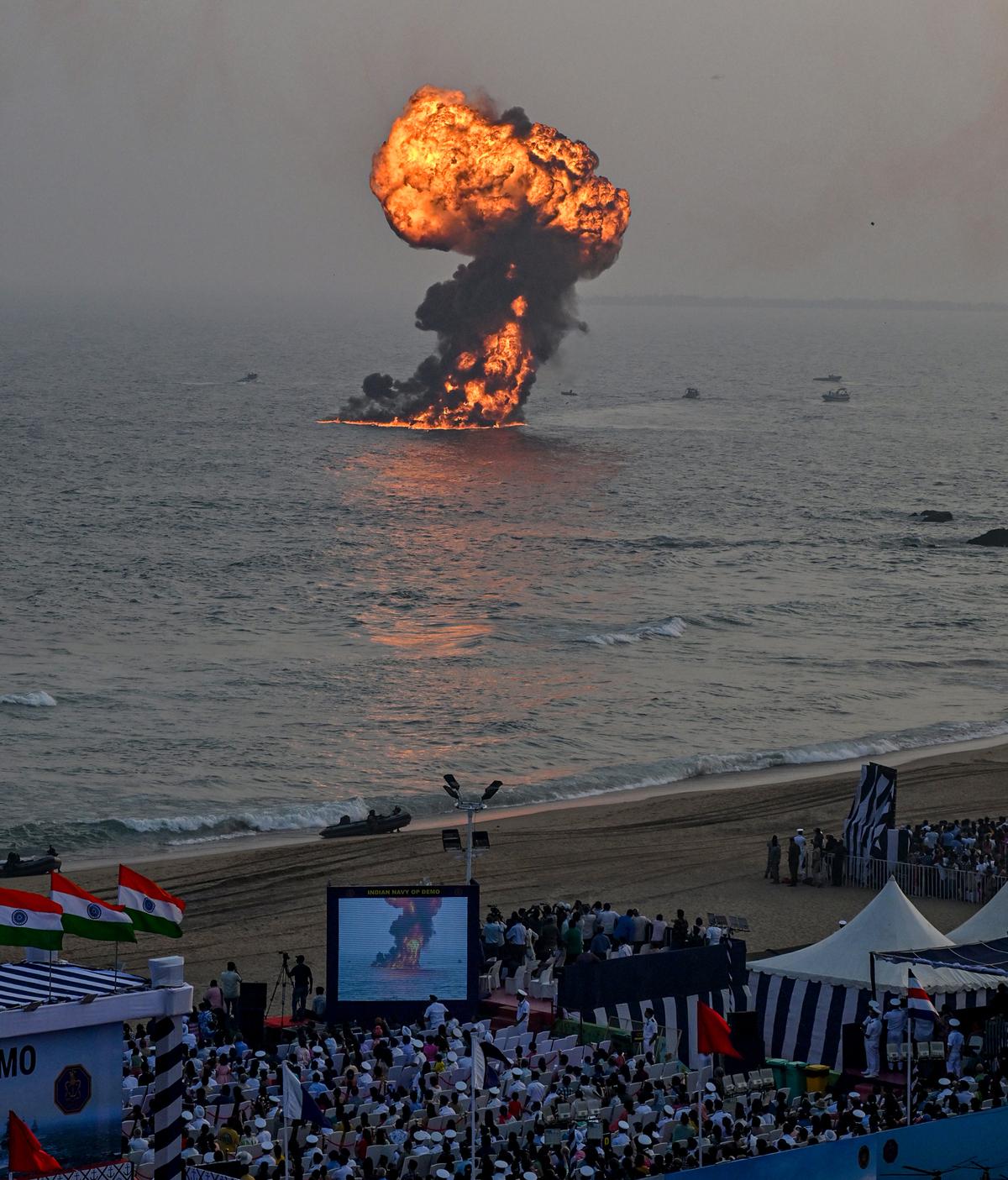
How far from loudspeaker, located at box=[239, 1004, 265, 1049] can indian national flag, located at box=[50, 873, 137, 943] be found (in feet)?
23.0

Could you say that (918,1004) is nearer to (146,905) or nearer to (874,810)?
(146,905)

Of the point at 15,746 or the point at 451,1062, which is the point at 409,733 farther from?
the point at 451,1062

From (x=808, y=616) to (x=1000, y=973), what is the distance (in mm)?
51398

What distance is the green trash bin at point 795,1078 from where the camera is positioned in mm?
20703

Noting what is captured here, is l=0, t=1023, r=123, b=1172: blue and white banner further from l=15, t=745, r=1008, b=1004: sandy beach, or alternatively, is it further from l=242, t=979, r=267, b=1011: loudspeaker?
l=15, t=745, r=1008, b=1004: sandy beach

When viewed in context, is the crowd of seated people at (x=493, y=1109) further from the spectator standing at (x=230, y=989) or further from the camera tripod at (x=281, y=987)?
the camera tripod at (x=281, y=987)

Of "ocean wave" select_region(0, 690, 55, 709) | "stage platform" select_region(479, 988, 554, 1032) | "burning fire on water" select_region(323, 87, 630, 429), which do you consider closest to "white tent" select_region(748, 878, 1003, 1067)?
"stage platform" select_region(479, 988, 554, 1032)

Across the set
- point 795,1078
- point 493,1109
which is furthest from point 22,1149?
point 795,1078

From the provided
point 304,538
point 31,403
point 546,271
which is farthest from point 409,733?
point 31,403

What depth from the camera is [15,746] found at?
49.1 metres

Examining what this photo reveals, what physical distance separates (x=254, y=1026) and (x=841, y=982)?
6.97m

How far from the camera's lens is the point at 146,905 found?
16031 millimetres

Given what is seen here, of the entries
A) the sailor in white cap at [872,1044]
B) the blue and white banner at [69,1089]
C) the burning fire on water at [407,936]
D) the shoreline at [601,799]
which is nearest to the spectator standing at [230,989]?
the burning fire on water at [407,936]

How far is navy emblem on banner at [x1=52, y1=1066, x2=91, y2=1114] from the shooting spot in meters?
15.0
